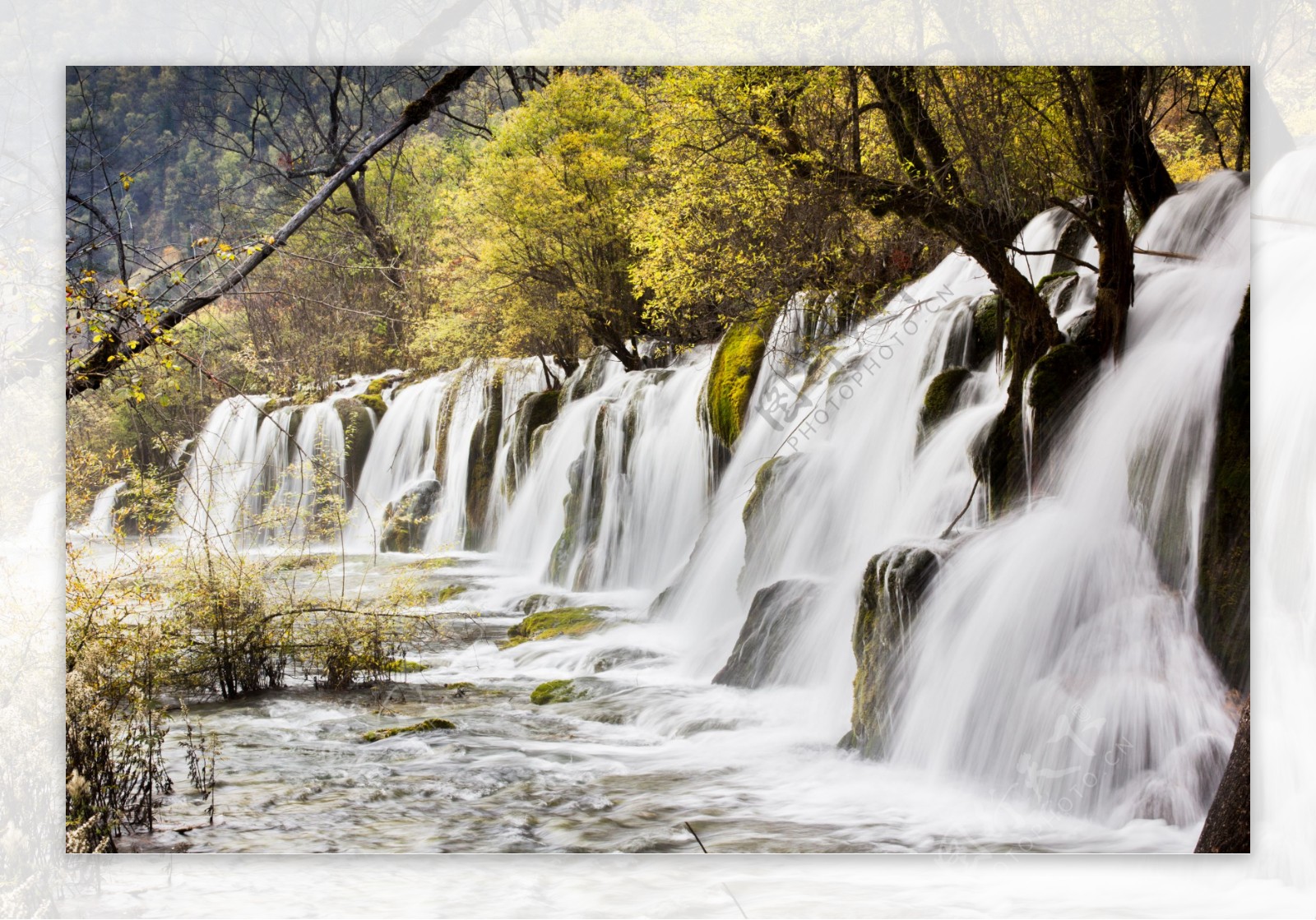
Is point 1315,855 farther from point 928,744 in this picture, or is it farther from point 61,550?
point 61,550

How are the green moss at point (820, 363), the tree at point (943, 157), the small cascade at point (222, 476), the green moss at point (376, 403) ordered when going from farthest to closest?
the green moss at point (376, 403)
the green moss at point (820, 363)
the small cascade at point (222, 476)
the tree at point (943, 157)

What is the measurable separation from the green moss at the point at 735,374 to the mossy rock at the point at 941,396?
681 mm

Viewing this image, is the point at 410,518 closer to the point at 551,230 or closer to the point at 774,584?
the point at 551,230

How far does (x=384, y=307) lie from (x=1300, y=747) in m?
3.99

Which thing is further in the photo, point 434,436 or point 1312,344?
point 434,436

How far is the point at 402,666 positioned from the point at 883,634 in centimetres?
190

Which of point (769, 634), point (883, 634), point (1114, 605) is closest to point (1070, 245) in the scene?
point (1114, 605)

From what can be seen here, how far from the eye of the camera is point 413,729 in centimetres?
393

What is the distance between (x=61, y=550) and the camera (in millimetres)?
3859

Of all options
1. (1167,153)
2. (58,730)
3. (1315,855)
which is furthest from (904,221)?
(58,730)

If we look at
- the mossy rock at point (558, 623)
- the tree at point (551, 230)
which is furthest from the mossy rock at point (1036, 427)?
the mossy rock at point (558, 623)

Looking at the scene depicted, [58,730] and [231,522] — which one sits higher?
Result: [231,522]

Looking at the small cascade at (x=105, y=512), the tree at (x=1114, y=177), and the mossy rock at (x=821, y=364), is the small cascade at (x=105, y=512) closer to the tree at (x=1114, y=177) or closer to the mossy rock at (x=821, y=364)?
the mossy rock at (x=821, y=364)

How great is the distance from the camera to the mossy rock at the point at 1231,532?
3635mm
